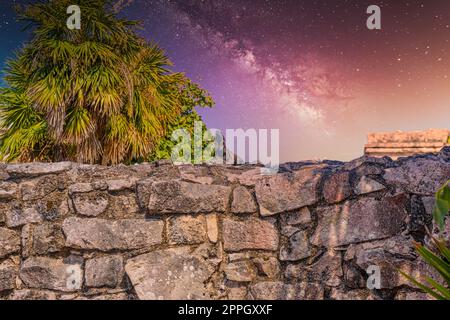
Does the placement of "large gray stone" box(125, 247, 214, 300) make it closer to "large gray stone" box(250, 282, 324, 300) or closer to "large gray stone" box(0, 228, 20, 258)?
"large gray stone" box(250, 282, 324, 300)

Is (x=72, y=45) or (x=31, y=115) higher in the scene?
(x=72, y=45)

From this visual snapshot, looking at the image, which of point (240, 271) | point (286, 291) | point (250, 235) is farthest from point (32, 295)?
point (286, 291)

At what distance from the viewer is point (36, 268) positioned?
3004 mm

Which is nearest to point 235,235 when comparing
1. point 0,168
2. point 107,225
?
point 107,225

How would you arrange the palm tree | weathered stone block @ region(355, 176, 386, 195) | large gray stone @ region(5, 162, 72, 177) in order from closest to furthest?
weathered stone block @ region(355, 176, 386, 195), large gray stone @ region(5, 162, 72, 177), the palm tree

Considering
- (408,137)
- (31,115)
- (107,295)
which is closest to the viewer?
(107,295)

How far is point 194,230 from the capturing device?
3012 millimetres

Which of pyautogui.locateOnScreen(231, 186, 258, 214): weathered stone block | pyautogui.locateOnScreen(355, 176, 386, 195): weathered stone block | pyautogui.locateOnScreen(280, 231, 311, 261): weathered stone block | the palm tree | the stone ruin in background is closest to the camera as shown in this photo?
pyautogui.locateOnScreen(355, 176, 386, 195): weathered stone block

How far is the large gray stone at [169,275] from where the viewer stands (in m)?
2.90

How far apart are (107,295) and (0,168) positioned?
3.83ft

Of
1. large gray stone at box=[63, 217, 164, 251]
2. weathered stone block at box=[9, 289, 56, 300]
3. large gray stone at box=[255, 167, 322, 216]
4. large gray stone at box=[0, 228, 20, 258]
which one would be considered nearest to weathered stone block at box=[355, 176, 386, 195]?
large gray stone at box=[255, 167, 322, 216]

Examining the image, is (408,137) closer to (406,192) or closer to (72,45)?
(72,45)

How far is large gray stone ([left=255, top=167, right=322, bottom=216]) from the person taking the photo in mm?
2961

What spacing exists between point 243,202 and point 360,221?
743mm
